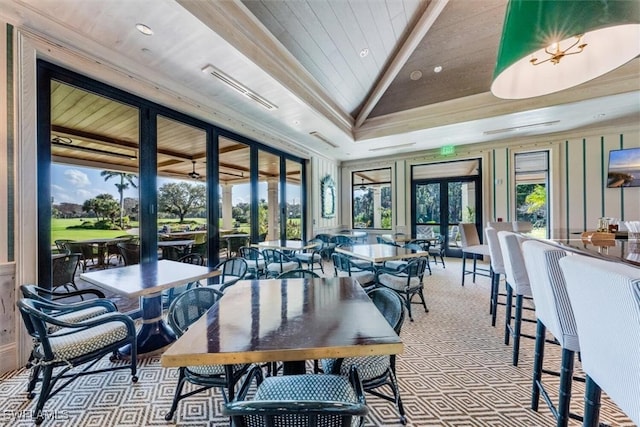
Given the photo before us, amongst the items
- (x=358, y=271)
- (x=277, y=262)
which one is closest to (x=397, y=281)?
(x=358, y=271)

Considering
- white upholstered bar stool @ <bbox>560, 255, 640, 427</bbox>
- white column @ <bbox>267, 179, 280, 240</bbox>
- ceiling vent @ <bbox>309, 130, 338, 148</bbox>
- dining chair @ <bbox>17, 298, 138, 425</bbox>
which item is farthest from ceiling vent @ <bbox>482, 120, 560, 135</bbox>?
dining chair @ <bbox>17, 298, 138, 425</bbox>

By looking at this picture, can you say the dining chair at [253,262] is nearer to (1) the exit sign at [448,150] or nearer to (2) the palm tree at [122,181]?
(2) the palm tree at [122,181]

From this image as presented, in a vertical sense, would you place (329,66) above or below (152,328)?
above

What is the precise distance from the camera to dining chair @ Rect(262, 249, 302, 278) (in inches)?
156

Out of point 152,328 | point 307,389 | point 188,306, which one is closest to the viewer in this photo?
point 307,389

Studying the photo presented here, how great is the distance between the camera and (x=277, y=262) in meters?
4.30

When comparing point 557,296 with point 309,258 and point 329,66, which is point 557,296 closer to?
point 309,258

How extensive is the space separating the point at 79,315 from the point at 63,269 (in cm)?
86

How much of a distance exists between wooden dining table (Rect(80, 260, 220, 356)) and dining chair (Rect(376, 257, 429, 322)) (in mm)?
2025

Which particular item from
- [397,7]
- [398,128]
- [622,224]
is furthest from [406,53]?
[622,224]

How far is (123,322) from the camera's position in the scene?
2020 millimetres

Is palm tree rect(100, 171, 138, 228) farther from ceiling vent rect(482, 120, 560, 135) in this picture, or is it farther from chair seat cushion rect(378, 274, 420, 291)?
ceiling vent rect(482, 120, 560, 135)

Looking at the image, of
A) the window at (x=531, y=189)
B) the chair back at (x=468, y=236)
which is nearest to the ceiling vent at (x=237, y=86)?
the chair back at (x=468, y=236)

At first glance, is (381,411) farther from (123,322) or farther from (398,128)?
(398,128)
